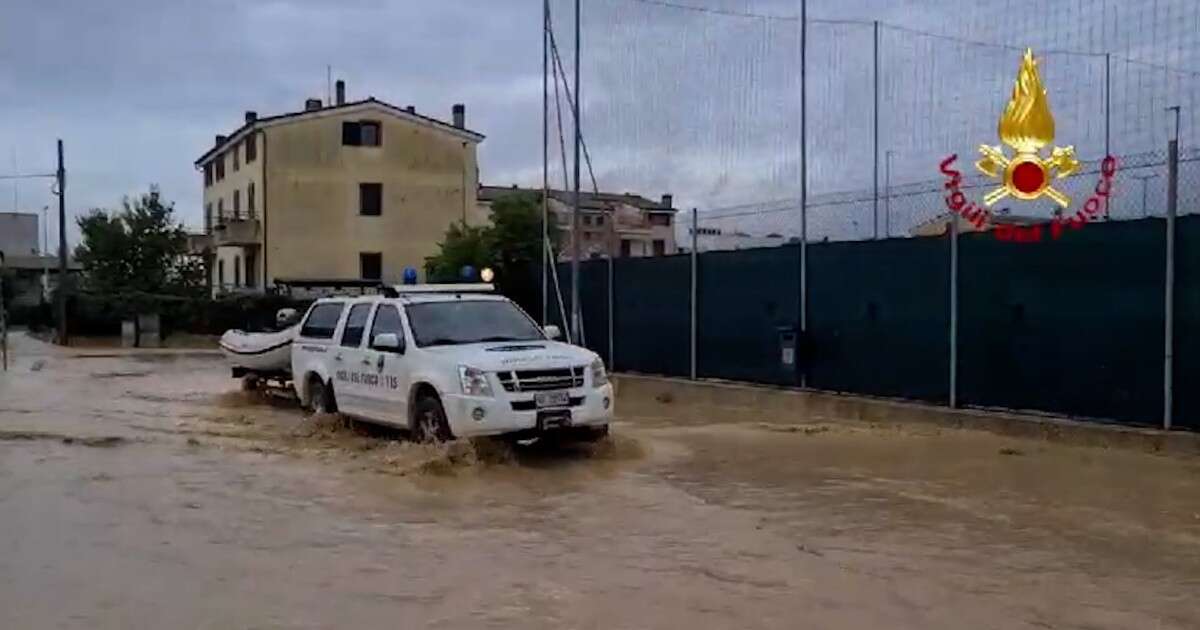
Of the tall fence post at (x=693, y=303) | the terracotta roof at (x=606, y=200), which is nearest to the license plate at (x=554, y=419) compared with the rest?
the tall fence post at (x=693, y=303)

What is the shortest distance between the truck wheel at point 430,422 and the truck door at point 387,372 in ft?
0.66

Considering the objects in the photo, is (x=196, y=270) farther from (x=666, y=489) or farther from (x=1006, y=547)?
(x=1006, y=547)

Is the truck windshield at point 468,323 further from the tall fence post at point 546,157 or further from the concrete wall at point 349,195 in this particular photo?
the concrete wall at point 349,195

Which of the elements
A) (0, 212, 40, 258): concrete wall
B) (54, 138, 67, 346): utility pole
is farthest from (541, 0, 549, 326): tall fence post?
(0, 212, 40, 258): concrete wall

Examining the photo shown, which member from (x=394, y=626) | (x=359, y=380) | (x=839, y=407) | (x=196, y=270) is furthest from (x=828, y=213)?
(x=196, y=270)

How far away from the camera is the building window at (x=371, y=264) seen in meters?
51.5

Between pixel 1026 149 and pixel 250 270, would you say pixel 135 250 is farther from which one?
pixel 1026 149

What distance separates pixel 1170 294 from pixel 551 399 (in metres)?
6.06

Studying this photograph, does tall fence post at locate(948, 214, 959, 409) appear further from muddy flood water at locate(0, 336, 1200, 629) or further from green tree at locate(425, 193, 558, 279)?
green tree at locate(425, 193, 558, 279)

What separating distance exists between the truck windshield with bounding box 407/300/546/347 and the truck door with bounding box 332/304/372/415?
100cm

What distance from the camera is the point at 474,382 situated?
11594 mm

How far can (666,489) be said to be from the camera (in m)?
10.6

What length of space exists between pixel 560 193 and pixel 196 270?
30408 millimetres

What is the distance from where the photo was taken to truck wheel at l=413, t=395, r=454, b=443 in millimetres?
12039
